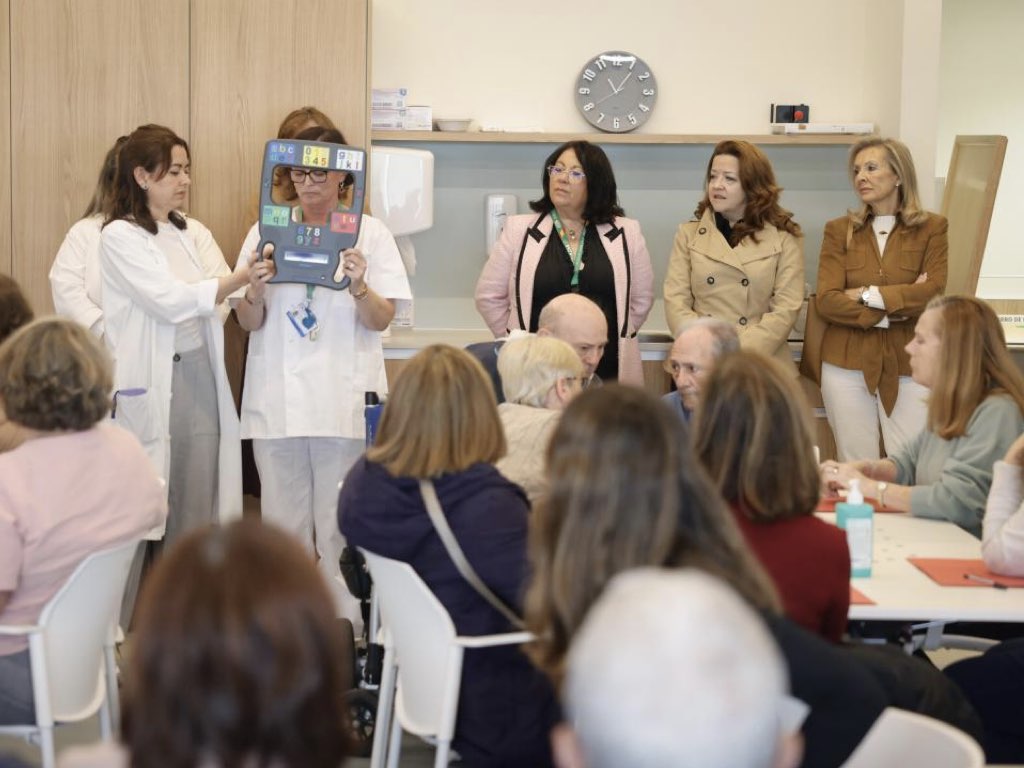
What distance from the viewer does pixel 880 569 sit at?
115 inches

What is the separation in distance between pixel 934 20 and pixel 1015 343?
1.39 m

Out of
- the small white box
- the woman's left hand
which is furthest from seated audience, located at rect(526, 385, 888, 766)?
the small white box

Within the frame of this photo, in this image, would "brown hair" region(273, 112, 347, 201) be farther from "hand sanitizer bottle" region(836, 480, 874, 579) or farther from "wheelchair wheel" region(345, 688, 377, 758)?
"hand sanitizer bottle" region(836, 480, 874, 579)

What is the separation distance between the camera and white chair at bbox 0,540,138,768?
264cm

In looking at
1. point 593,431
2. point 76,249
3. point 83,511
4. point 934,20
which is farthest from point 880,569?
point 934,20

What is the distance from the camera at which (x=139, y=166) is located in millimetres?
4453

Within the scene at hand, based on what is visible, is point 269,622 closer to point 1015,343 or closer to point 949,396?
point 949,396

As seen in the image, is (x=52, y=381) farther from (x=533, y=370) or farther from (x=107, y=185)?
(x=107, y=185)

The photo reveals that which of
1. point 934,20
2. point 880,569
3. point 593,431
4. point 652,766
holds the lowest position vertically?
point 880,569

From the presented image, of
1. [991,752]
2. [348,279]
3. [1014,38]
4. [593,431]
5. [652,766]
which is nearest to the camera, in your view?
[652,766]

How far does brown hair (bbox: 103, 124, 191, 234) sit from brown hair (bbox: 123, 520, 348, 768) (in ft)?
11.1

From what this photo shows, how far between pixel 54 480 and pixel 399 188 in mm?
3060

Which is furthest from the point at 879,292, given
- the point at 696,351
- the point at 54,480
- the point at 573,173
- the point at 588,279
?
the point at 54,480

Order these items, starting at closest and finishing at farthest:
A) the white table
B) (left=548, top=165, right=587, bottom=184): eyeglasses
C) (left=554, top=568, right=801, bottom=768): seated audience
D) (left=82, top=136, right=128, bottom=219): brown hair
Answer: (left=554, top=568, right=801, bottom=768): seated audience → the white table → (left=82, top=136, right=128, bottom=219): brown hair → (left=548, top=165, right=587, bottom=184): eyeglasses
